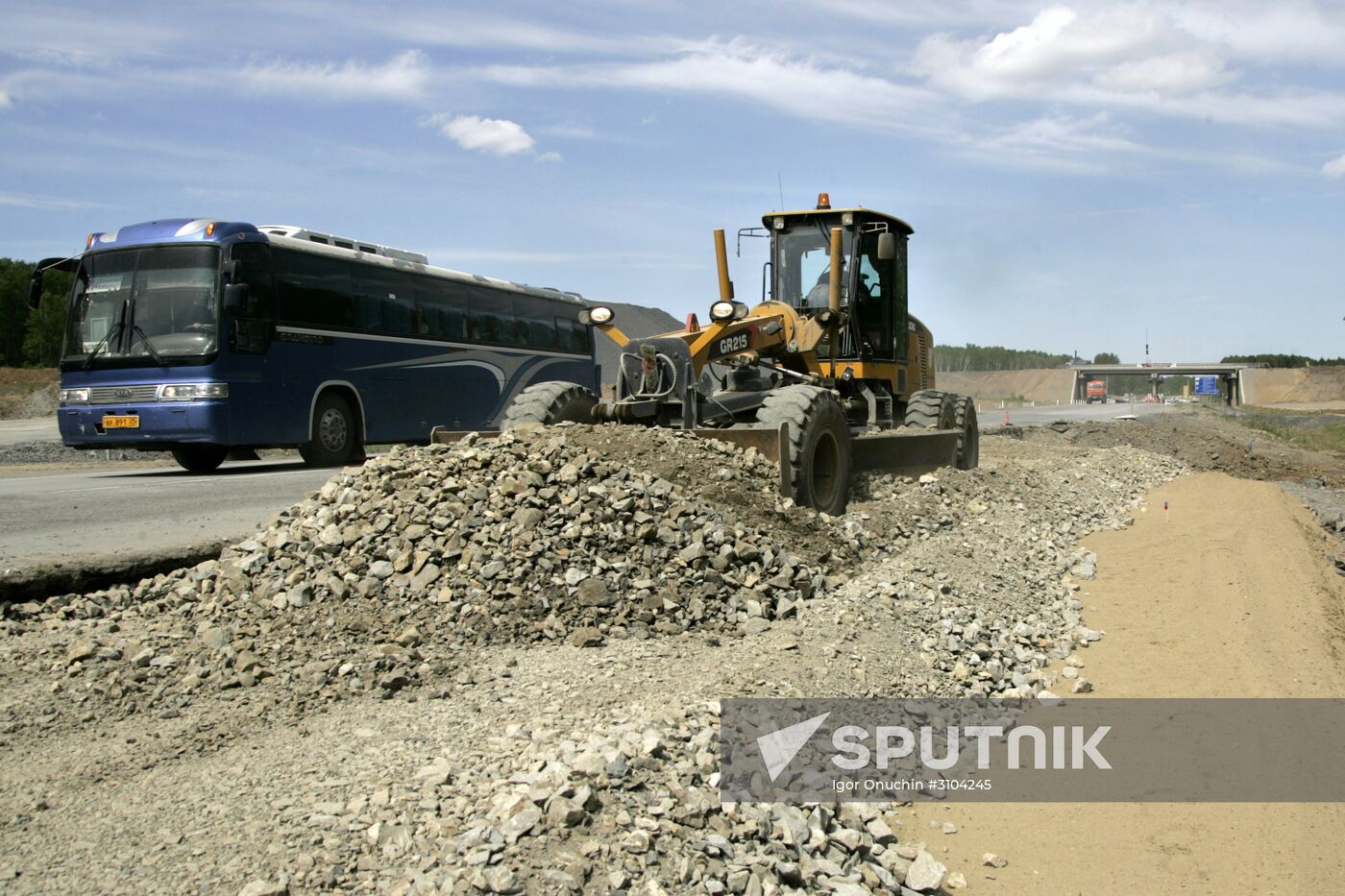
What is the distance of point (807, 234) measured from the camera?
1122 cm

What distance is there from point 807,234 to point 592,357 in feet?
42.7

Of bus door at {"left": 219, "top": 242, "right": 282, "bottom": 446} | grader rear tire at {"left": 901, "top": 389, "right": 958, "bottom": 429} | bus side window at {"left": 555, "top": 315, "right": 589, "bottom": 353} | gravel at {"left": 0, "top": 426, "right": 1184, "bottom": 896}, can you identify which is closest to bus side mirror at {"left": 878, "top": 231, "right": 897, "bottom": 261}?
grader rear tire at {"left": 901, "top": 389, "right": 958, "bottom": 429}

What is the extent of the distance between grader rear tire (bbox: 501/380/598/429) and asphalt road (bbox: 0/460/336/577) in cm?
229

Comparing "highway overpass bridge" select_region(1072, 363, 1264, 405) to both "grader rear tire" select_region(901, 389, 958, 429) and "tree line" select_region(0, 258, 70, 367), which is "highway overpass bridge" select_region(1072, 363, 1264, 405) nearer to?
"tree line" select_region(0, 258, 70, 367)

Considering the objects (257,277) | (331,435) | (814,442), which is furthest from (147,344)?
(814,442)

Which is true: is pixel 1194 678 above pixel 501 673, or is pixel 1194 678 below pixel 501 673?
below

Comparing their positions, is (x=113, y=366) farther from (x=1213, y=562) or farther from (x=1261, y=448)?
(x=1261, y=448)

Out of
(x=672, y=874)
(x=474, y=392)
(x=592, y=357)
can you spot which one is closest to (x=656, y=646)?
(x=672, y=874)

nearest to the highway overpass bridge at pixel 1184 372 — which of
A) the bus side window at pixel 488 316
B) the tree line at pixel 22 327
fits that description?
the tree line at pixel 22 327

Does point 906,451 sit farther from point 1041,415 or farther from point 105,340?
point 1041,415

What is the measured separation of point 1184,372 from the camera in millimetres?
97312

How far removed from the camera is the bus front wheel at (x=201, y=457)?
15107 millimetres

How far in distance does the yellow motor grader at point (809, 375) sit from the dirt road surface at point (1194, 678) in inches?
87.1

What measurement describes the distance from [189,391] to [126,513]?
4748mm
